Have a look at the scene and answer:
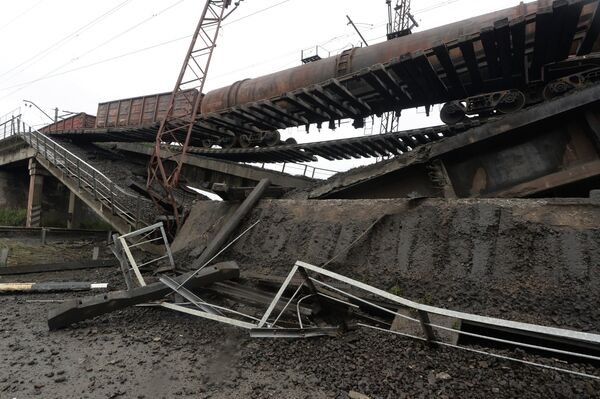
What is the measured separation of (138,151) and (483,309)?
778 inches

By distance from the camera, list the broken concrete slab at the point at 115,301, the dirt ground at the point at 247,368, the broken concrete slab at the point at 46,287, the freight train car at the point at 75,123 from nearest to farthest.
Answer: the dirt ground at the point at 247,368 < the broken concrete slab at the point at 115,301 < the broken concrete slab at the point at 46,287 < the freight train car at the point at 75,123

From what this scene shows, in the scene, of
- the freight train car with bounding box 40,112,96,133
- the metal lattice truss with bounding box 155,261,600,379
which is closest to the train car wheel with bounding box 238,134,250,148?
the metal lattice truss with bounding box 155,261,600,379

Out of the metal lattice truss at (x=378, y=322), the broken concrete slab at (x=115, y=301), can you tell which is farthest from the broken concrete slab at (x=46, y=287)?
the metal lattice truss at (x=378, y=322)

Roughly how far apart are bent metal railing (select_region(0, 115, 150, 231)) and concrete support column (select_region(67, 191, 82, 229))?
2.67m

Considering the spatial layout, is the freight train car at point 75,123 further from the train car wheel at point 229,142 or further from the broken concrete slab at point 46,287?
the broken concrete slab at point 46,287

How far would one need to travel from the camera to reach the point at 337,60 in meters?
11.0

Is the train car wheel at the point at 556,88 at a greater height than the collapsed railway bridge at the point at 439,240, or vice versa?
the train car wheel at the point at 556,88

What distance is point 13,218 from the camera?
66.6 feet

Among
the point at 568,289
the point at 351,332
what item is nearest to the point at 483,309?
the point at 568,289

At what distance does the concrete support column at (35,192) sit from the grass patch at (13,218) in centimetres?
143

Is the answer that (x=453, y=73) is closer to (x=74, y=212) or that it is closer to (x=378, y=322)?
(x=378, y=322)

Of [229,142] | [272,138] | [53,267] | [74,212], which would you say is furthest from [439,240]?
[74,212]

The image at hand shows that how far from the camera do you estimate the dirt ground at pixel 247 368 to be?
2412 mm

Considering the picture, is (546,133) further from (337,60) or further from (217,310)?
(337,60)
